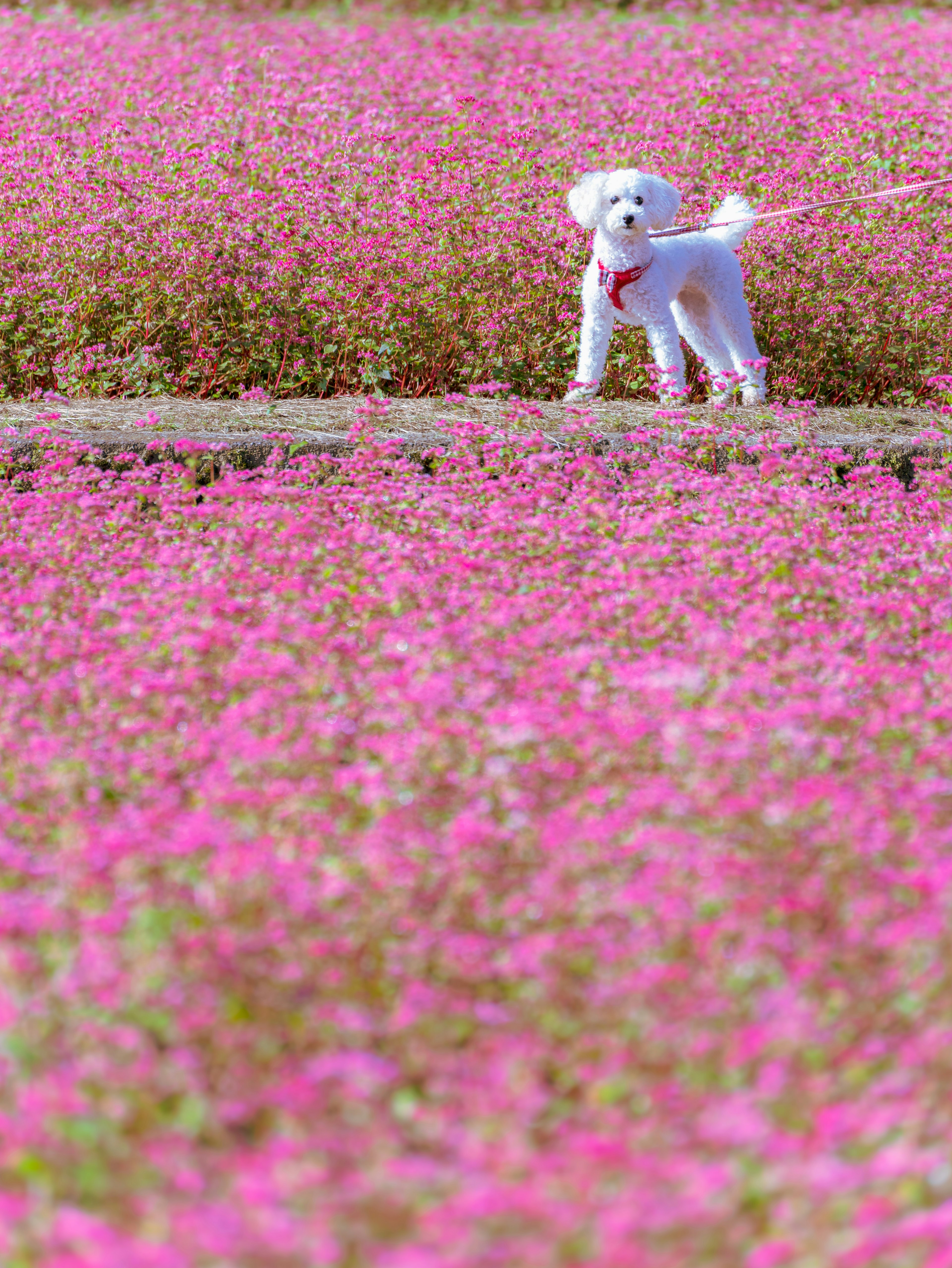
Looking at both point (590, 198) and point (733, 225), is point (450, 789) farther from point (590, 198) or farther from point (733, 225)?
point (733, 225)

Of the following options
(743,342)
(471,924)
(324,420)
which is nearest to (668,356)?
(743,342)

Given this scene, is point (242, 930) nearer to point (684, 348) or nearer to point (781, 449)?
point (781, 449)

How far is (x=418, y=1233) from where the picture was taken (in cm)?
140

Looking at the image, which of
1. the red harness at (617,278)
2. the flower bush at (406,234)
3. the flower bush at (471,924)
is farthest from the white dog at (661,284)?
the flower bush at (471,924)

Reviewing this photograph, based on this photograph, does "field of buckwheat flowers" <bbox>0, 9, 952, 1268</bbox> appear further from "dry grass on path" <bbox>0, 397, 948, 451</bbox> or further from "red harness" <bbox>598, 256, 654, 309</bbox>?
"red harness" <bbox>598, 256, 654, 309</bbox>

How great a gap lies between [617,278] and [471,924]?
345 cm

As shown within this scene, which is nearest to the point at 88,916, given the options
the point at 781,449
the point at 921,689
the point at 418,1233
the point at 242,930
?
the point at 242,930

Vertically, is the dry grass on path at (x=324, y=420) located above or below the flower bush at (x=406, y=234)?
below

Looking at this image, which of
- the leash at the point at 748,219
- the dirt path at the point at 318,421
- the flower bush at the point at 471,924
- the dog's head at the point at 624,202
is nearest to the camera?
the flower bush at the point at 471,924

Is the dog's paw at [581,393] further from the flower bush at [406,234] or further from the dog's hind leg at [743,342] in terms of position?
the dog's hind leg at [743,342]

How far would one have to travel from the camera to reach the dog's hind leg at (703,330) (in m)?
5.35

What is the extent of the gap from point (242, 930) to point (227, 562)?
6.10 ft

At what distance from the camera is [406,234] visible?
5801mm

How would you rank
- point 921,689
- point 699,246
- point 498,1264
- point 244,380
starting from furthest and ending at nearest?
point 244,380, point 699,246, point 921,689, point 498,1264
